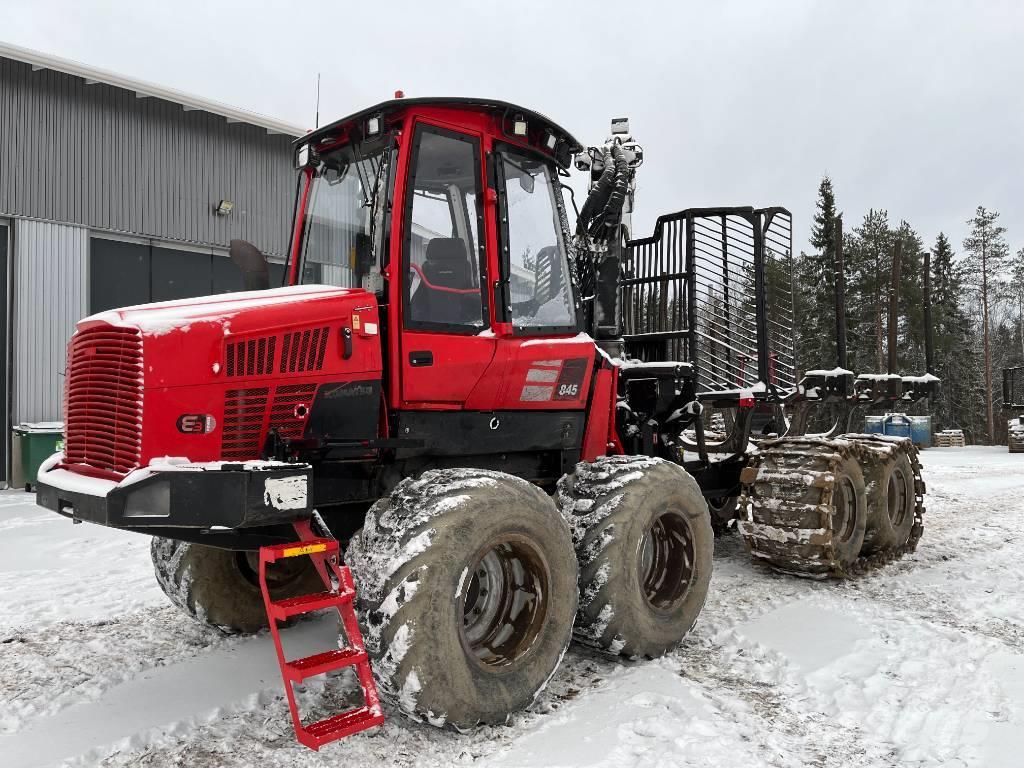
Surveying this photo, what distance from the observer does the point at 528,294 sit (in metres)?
4.60

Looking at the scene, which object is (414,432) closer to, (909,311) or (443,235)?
(443,235)

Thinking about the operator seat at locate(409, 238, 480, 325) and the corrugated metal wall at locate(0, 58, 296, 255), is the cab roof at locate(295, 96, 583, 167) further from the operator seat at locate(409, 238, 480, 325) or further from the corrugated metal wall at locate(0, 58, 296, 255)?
the corrugated metal wall at locate(0, 58, 296, 255)

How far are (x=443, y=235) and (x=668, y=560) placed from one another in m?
2.52

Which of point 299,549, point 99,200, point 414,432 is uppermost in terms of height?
point 99,200

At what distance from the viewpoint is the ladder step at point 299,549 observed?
11.1ft

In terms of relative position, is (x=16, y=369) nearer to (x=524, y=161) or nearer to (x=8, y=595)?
(x=8, y=595)

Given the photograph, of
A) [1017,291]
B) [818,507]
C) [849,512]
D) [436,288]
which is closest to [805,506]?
[818,507]

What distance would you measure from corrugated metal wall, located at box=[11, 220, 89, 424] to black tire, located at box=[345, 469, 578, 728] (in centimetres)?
1194

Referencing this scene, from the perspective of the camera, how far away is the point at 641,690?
4203mm

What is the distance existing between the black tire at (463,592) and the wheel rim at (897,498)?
5.00m

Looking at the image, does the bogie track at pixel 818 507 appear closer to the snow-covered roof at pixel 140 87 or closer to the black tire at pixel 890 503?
the black tire at pixel 890 503

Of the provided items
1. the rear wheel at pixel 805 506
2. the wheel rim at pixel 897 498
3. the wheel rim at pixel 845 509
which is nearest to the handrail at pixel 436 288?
the rear wheel at pixel 805 506

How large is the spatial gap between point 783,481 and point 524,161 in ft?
11.8

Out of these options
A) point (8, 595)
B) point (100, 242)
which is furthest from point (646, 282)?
point (100, 242)
